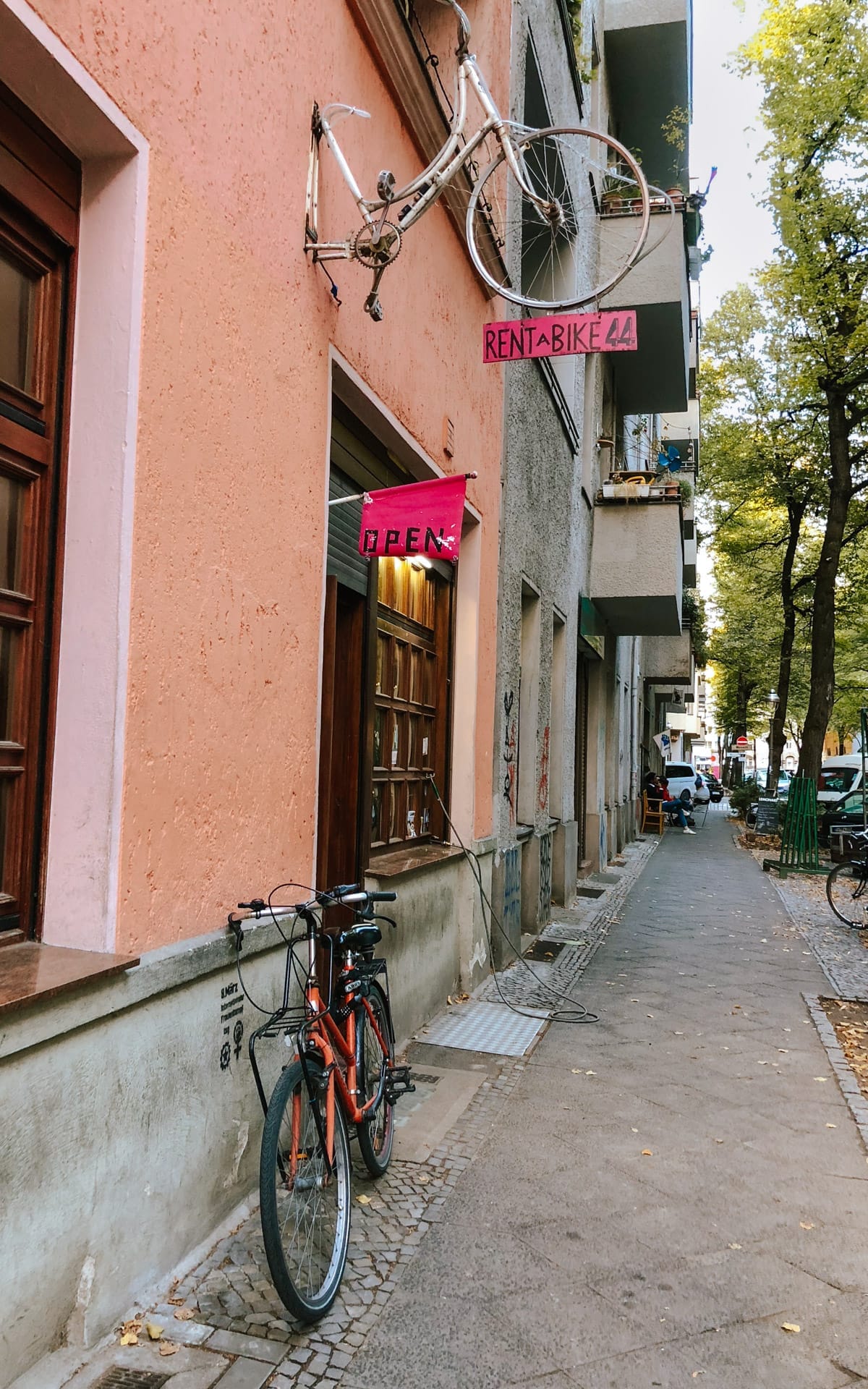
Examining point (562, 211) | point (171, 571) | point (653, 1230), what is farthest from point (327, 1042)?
point (562, 211)

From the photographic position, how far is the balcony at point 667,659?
81.9ft

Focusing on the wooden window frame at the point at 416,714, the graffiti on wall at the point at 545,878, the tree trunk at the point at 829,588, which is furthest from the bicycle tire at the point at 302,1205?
the tree trunk at the point at 829,588

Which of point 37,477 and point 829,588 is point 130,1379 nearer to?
point 37,477

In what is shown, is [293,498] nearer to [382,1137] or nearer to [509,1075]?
[382,1137]

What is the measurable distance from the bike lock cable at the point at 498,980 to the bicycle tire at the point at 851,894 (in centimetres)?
456

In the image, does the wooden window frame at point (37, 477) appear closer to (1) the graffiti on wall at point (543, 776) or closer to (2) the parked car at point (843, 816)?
(1) the graffiti on wall at point (543, 776)

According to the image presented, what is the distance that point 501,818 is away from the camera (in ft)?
27.3

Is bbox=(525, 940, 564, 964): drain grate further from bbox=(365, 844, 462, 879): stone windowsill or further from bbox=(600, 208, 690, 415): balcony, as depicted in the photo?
bbox=(600, 208, 690, 415): balcony

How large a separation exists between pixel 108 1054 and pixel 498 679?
5649 millimetres

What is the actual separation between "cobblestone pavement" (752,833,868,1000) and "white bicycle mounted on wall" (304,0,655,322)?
5.62m

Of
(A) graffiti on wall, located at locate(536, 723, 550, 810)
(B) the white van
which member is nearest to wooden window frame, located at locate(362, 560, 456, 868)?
(A) graffiti on wall, located at locate(536, 723, 550, 810)

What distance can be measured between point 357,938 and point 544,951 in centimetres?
563

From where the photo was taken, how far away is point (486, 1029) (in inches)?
253

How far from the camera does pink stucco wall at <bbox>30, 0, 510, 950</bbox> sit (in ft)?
10.0
